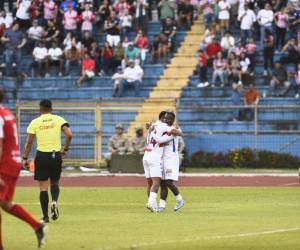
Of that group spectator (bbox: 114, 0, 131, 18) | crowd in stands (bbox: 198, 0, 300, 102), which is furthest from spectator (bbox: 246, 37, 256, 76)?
spectator (bbox: 114, 0, 131, 18)

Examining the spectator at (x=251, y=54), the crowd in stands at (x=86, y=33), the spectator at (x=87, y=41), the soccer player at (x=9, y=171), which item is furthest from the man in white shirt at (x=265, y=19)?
the soccer player at (x=9, y=171)

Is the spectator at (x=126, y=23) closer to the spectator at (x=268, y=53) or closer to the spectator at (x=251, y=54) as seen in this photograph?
the spectator at (x=251, y=54)

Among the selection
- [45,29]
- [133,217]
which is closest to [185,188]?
[133,217]

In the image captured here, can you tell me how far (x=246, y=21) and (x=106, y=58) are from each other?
17.5ft

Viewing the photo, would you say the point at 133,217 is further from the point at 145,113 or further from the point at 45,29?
the point at 45,29

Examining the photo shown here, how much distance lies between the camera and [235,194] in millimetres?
25766

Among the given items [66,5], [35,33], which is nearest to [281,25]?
[66,5]

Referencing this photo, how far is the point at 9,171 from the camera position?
14.3 metres

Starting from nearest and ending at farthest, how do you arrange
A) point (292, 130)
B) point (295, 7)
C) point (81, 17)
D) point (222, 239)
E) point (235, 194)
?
1. point (222, 239)
2. point (235, 194)
3. point (292, 130)
4. point (295, 7)
5. point (81, 17)

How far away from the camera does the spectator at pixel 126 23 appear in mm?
42825

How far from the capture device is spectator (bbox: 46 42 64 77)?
42.8 metres

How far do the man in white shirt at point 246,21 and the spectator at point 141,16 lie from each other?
420 cm

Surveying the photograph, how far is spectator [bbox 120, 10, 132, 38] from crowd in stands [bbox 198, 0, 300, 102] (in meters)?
2.92

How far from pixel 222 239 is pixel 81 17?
28784 millimetres
